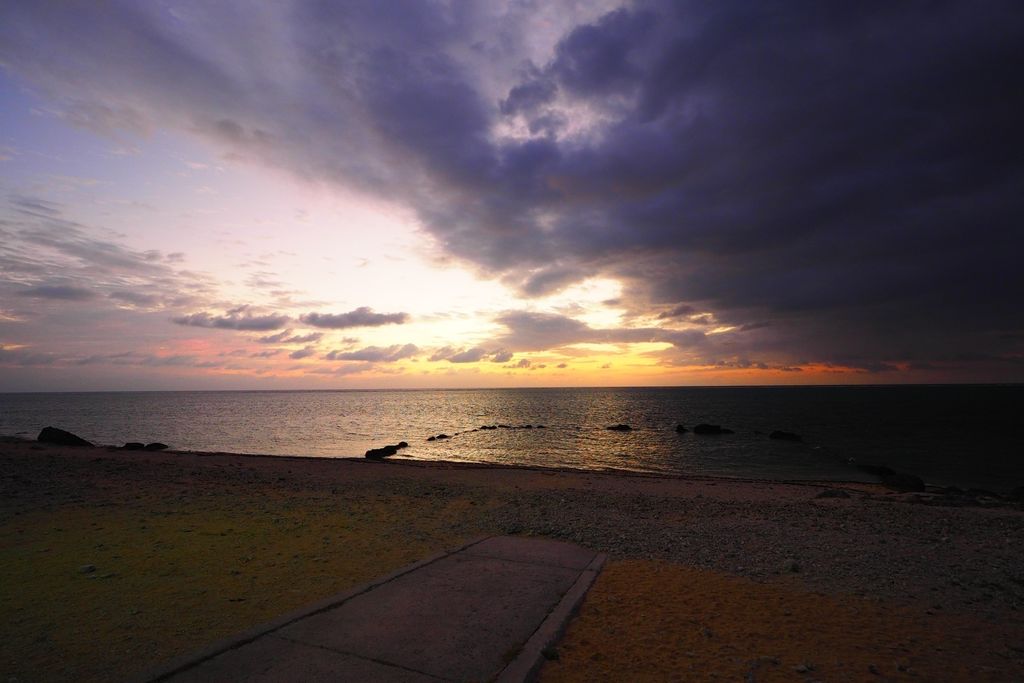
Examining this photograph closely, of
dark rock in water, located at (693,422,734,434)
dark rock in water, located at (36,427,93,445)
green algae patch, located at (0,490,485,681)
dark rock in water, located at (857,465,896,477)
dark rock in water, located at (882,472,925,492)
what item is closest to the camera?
green algae patch, located at (0,490,485,681)

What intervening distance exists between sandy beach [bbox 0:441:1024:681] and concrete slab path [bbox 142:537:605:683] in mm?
413

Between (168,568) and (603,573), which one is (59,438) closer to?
(168,568)

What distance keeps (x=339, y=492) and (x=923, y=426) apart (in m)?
70.5

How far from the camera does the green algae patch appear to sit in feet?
17.4

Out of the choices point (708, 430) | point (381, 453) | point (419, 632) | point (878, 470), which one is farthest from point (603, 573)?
point (708, 430)

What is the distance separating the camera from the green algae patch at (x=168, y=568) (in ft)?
17.4

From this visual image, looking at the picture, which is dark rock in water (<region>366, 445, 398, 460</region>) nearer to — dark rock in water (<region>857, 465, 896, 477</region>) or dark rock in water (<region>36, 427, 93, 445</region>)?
dark rock in water (<region>36, 427, 93, 445</region>)

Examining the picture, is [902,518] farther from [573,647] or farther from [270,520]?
[270,520]

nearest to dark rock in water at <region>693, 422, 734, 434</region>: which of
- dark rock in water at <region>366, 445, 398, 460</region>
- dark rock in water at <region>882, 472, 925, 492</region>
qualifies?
dark rock in water at <region>882, 472, 925, 492</region>

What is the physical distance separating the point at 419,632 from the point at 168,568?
499 centimetres

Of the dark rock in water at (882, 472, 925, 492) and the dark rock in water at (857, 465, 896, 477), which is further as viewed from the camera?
the dark rock in water at (857, 465, 896, 477)

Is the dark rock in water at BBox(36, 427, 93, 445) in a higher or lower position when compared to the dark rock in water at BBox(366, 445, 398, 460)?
higher

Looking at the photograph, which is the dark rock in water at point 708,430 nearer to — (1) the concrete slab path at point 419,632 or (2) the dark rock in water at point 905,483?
(2) the dark rock in water at point 905,483

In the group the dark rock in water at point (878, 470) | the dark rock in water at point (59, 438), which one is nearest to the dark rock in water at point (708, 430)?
the dark rock in water at point (878, 470)
